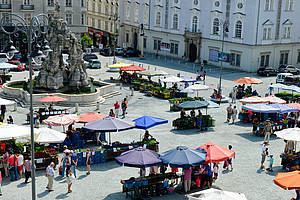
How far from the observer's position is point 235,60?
57.5 meters

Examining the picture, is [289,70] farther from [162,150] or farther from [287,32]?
[162,150]

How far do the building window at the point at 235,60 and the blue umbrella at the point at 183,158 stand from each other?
40.3m

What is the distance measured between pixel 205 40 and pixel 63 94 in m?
31.7

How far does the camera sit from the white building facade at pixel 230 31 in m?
55.0

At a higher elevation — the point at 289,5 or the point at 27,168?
the point at 289,5

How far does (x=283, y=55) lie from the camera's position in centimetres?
5903

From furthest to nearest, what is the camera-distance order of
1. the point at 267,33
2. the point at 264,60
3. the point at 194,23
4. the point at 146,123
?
the point at 194,23, the point at 264,60, the point at 267,33, the point at 146,123

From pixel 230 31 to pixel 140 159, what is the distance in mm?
42627

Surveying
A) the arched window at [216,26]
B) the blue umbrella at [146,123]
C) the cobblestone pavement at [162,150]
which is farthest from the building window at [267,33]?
the blue umbrella at [146,123]

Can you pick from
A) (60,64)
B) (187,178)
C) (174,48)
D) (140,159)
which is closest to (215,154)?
(187,178)

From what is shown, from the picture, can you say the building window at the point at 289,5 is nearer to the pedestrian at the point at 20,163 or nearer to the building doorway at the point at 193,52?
the building doorway at the point at 193,52

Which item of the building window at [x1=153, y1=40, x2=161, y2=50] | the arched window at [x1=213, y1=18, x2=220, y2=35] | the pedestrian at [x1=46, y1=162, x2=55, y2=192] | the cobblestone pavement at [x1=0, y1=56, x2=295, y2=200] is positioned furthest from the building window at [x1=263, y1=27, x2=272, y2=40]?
the pedestrian at [x1=46, y1=162, x2=55, y2=192]

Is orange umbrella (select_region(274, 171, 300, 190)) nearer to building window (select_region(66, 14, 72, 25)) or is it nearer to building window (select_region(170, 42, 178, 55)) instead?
building window (select_region(170, 42, 178, 55))

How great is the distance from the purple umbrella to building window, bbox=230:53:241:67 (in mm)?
40866
